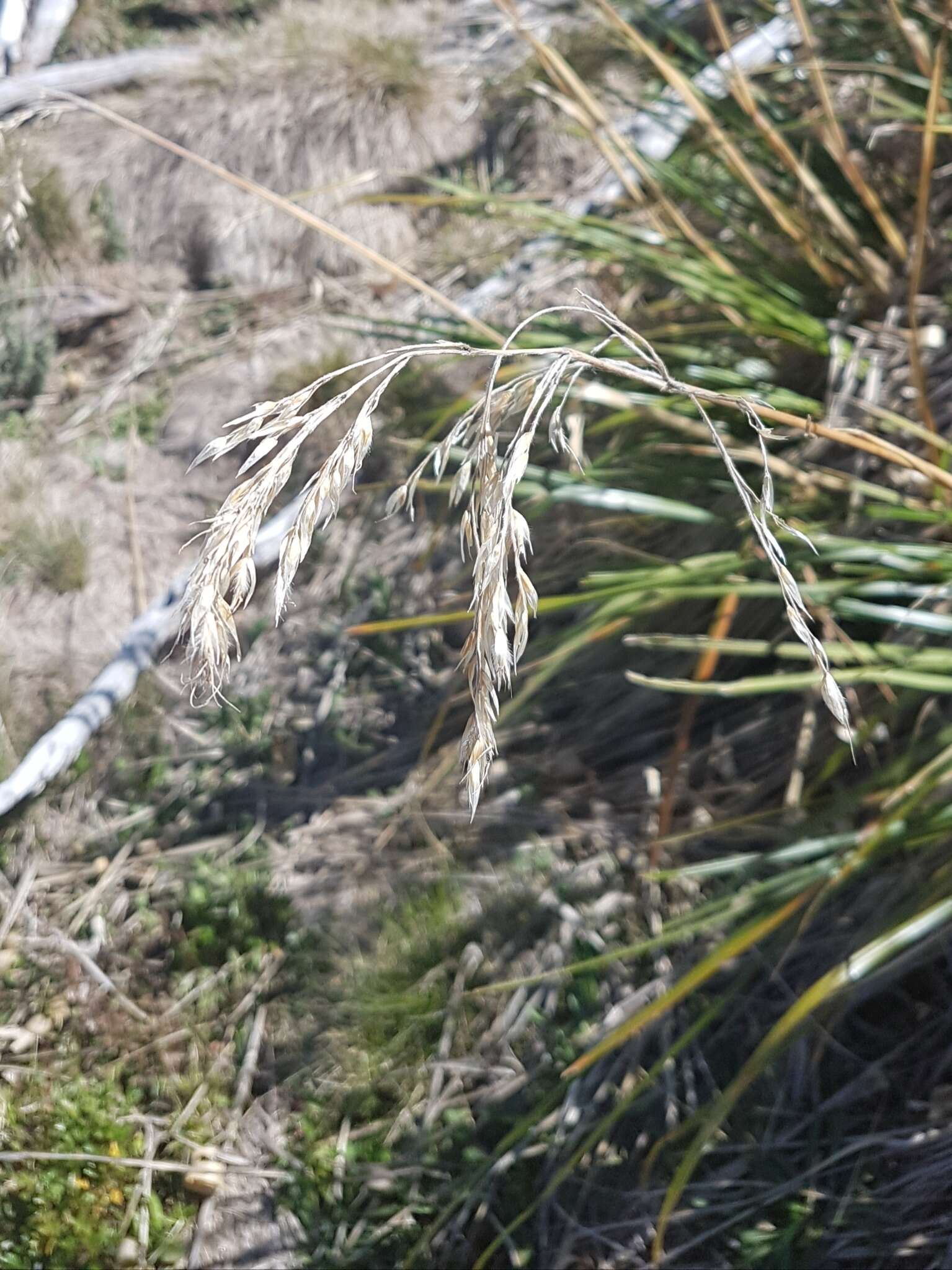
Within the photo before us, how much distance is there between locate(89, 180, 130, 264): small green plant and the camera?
13.8ft

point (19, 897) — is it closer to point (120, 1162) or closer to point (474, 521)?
point (120, 1162)

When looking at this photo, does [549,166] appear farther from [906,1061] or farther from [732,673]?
[906,1061]

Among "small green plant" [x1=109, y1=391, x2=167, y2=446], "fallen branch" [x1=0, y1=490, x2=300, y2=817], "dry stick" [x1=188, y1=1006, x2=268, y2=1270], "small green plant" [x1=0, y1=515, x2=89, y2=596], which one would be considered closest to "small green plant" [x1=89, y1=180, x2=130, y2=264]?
"small green plant" [x1=109, y1=391, x2=167, y2=446]

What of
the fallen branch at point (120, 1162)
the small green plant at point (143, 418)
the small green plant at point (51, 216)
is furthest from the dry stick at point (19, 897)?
the small green plant at point (51, 216)

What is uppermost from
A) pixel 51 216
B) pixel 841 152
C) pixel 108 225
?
pixel 51 216

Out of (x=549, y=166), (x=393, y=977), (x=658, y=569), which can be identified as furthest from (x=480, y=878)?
(x=549, y=166)

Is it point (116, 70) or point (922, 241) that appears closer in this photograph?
point (922, 241)

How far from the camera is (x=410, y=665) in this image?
114 inches

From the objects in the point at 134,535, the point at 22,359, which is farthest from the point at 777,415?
the point at 22,359

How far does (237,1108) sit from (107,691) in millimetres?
1131

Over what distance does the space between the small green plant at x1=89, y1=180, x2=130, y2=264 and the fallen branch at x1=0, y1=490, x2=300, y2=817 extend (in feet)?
5.87

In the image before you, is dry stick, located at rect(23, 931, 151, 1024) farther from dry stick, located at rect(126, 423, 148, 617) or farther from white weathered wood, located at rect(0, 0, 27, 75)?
white weathered wood, located at rect(0, 0, 27, 75)

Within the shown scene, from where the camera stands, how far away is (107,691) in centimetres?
289

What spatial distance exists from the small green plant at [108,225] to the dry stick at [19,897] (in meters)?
2.52
